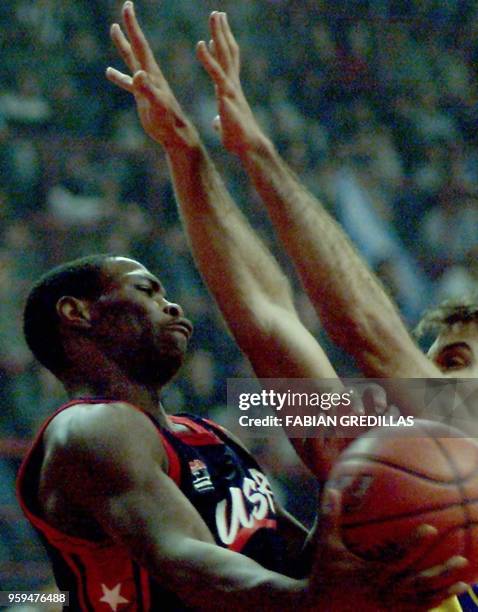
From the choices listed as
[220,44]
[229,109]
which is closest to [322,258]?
[229,109]

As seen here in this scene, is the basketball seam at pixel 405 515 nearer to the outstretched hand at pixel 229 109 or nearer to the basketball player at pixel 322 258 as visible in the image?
the basketball player at pixel 322 258

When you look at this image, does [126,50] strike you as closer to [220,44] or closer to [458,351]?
[220,44]

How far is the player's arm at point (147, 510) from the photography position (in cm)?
152

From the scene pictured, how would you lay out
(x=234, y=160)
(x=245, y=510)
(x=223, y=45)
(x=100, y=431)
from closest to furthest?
(x=100, y=431)
(x=245, y=510)
(x=223, y=45)
(x=234, y=160)

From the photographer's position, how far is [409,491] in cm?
150

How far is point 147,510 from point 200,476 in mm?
348

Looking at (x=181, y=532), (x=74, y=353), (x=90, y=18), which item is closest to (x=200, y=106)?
(x=90, y=18)

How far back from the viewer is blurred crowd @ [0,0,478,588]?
15.3 ft

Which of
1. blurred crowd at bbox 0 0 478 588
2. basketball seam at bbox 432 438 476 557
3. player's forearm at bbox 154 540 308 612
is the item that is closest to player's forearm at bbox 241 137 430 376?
basketball seam at bbox 432 438 476 557

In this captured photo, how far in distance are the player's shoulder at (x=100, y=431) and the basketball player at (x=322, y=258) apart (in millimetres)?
524

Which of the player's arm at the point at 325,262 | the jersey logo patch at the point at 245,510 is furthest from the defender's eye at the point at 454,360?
the jersey logo patch at the point at 245,510

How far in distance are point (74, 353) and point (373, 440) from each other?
0.85 meters

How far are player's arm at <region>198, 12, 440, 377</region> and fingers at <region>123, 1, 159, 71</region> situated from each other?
7.9 inches

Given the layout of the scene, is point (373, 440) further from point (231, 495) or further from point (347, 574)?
point (231, 495)
